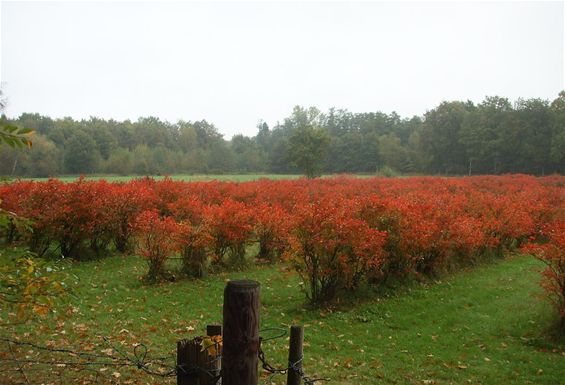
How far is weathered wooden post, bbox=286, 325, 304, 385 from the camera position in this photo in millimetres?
2742

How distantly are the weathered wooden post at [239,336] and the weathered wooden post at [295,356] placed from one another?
50cm

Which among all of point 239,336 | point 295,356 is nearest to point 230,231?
point 295,356

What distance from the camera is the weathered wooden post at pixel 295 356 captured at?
2.74 metres

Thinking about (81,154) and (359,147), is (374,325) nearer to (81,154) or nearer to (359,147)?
(81,154)

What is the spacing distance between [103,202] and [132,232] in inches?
52.4

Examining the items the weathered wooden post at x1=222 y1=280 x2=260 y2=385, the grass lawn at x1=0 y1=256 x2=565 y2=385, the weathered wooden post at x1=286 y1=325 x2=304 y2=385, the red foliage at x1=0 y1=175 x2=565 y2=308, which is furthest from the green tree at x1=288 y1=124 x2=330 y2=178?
the weathered wooden post at x1=222 y1=280 x2=260 y2=385

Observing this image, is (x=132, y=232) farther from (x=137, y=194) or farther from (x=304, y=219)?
(x=304, y=219)

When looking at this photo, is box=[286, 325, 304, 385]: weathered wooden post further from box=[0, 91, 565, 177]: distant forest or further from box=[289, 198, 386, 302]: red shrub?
box=[0, 91, 565, 177]: distant forest

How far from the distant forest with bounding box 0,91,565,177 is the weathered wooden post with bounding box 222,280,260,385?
49491 mm

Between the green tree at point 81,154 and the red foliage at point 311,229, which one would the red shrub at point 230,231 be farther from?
the green tree at point 81,154

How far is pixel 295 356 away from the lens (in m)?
2.78

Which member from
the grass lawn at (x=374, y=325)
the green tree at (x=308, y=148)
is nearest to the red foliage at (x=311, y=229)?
the grass lawn at (x=374, y=325)

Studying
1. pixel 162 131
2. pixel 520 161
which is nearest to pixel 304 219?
pixel 520 161

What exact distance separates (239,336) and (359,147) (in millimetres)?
89141
